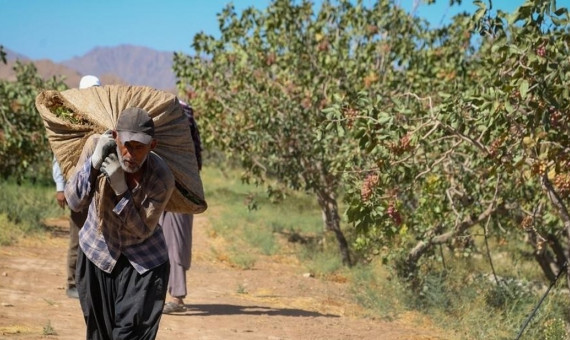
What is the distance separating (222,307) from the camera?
28.9 ft

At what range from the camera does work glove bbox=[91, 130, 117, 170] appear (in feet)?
14.5

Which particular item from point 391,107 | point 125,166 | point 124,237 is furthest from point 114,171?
point 391,107

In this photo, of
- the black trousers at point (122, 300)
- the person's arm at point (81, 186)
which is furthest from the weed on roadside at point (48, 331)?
the person's arm at point (81, 186)

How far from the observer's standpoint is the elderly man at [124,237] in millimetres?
4527

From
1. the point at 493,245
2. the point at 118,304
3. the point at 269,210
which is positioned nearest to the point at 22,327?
the point at 118,304

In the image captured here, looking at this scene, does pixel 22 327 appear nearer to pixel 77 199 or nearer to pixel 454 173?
pixel 77 199

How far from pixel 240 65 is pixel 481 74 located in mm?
4655

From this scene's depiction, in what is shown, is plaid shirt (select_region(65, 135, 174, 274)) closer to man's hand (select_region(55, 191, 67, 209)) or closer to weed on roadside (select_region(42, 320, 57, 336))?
weed on roadside (select_region(42, 320, 57, 336))

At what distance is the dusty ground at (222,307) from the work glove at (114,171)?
7.68 feet

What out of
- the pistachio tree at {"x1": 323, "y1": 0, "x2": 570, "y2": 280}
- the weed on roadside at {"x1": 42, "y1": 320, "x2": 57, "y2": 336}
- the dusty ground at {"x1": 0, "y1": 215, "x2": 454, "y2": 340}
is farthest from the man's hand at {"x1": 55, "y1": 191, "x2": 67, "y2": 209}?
the pistachio tree at {"x1": 323, "y1": 0, "x2": 570, "y2": 280}

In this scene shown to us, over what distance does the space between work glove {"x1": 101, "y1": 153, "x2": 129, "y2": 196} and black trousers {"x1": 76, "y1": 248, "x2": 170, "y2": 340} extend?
1.66 ft

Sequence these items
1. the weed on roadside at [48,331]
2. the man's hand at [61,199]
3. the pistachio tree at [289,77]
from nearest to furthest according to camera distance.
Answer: the weed on roadside at [48,331], the man's hand at [61,199], the pistachio tree at [289,77]

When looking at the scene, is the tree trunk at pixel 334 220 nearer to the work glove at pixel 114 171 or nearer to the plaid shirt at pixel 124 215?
the plaid shirt at pixel 124 215

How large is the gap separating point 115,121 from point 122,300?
94 cm
